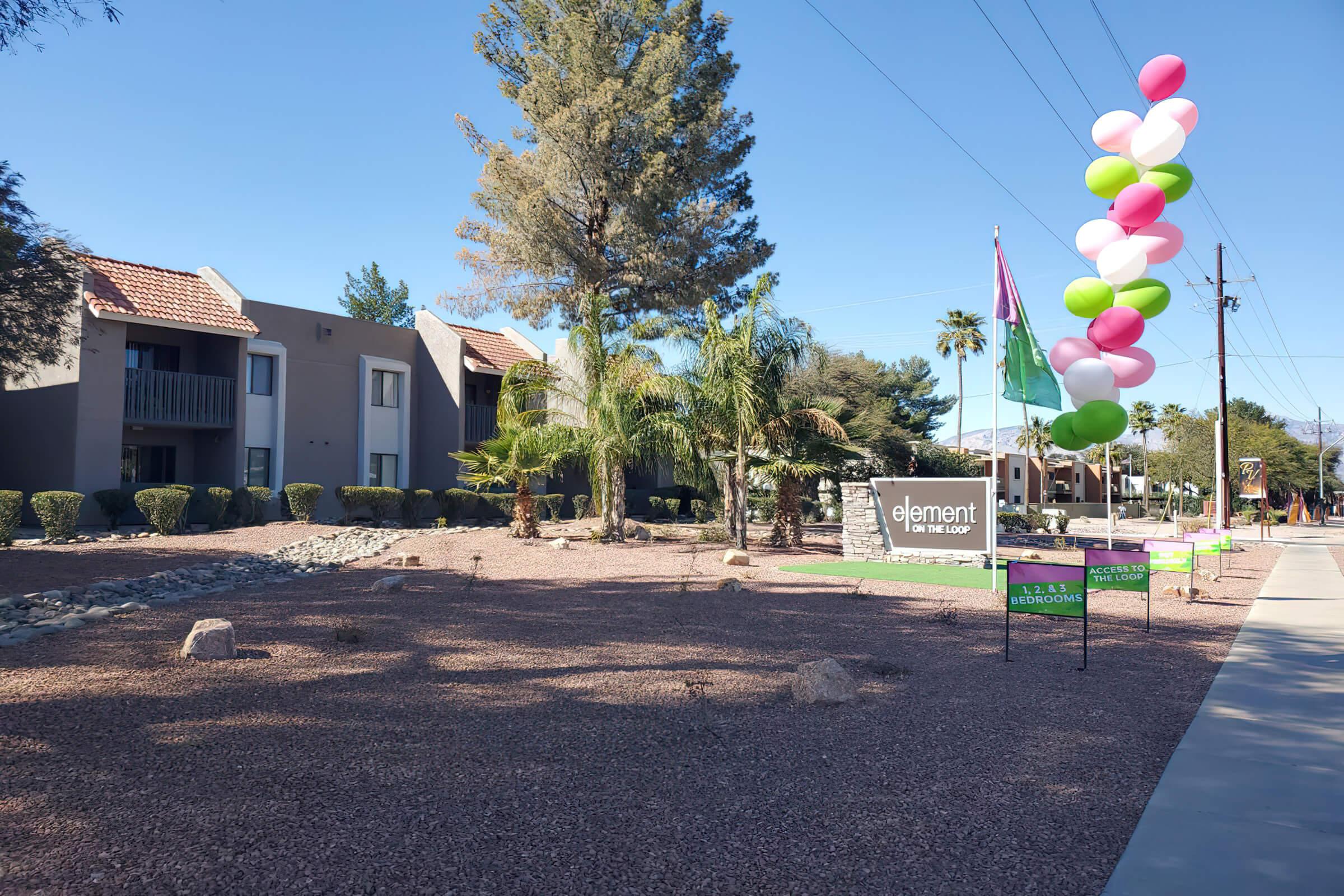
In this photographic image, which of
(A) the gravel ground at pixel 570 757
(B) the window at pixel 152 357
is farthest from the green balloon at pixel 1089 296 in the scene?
(B) the window at pixel 152 357

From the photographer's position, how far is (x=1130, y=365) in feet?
36.3

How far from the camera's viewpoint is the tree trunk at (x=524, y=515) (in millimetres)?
19984

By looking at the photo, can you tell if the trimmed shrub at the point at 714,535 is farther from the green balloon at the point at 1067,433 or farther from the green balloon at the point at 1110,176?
the green balloon at the point at 1110,176

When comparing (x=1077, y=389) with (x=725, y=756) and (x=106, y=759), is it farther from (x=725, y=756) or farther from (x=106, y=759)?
(x=106, y=759)

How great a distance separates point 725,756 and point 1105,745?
2.52 metres

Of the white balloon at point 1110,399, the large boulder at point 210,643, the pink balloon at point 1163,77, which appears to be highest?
the pink balloon at point 1163,77

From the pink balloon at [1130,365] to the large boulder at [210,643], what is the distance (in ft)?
34.3

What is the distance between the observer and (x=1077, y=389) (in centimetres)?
1120

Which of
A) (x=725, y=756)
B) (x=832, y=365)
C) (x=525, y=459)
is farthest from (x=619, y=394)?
(x=832, y=365)

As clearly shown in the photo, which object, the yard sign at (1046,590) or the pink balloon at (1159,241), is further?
the pink balloon at (1159,241)

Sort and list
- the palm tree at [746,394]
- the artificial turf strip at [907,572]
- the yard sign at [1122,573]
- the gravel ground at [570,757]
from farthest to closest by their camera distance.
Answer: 1. the palm tree at [746,394]
2. the artificial turf strip at [907,572]
3. the yard sign at [1122,573]
4. the gravel ground at [570,757]

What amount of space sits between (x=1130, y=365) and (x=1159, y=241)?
1566 mm

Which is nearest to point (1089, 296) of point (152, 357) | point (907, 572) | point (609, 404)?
point (907, 572)

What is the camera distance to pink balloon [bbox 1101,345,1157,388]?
436 inches
